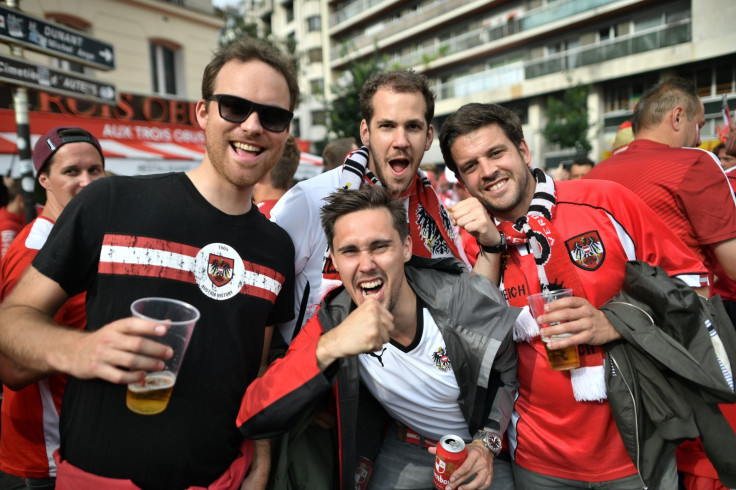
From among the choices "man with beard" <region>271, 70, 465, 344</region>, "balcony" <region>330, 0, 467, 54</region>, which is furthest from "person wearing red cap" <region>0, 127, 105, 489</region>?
"balcony" <region>330, 0, 467, 54</region>

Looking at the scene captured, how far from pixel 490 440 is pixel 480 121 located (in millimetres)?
1727

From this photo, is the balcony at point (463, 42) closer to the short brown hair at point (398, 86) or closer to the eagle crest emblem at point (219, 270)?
the short brown hair at point (398, 86)

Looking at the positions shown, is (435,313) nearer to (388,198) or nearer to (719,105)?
(388,198)

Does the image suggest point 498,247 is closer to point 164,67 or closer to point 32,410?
point 32,410

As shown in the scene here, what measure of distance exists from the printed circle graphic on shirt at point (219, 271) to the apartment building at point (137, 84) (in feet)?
21.5

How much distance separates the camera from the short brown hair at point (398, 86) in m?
3.05

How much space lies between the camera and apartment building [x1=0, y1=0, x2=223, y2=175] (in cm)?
914

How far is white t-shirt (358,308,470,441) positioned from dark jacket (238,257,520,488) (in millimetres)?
60

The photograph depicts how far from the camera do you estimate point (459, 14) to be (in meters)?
31.5

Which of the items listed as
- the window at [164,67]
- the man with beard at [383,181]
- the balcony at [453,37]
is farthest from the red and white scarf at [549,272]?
the balcony at [453,37]

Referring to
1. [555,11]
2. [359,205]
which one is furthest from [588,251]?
[555,11]

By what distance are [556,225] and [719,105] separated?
26.4 m

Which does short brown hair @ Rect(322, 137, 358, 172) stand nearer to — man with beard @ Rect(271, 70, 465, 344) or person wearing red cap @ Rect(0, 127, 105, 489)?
man with beard @ Rect(271, 70, 465, 344)

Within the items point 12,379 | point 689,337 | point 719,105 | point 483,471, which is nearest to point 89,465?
point 12,379
